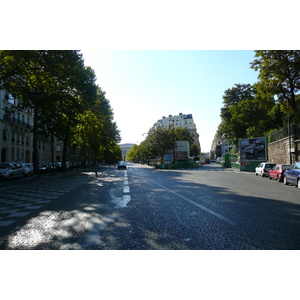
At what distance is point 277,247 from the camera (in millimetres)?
4418

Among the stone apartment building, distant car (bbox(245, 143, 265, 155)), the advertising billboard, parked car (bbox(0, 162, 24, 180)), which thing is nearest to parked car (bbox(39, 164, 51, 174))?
parked car (bbox(0, 162, 24, 180))

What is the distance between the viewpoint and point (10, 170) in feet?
76.5

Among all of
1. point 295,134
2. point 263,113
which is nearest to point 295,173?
point 295,134

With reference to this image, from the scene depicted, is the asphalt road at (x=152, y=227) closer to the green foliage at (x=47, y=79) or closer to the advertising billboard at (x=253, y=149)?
the green foliage at (x=47, y=79)

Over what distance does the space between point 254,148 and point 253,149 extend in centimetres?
22

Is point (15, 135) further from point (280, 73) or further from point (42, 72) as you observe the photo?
point (280, 73)

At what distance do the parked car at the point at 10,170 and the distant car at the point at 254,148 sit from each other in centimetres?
3030

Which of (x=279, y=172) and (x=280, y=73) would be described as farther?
(x=280, y=73)

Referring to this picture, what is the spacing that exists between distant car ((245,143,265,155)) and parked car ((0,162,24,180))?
3030 centimetres

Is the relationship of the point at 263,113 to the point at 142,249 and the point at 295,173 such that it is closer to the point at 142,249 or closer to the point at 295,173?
the point at 295,173

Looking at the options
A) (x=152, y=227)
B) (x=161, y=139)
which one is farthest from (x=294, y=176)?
(x=161, y=139)

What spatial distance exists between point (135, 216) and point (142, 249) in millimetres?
2699

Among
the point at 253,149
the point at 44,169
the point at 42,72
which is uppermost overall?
the point at 42,72

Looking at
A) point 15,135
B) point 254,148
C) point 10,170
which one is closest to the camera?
point 10,170
